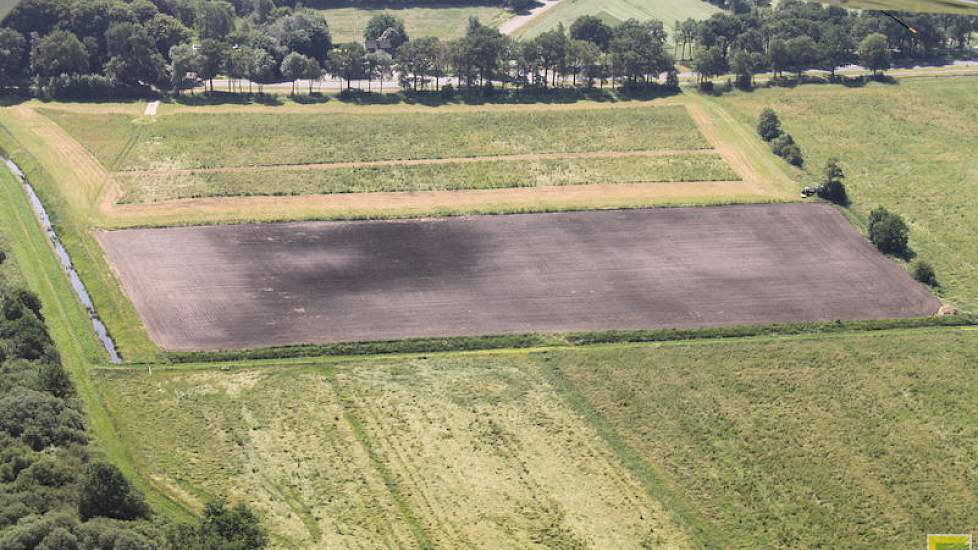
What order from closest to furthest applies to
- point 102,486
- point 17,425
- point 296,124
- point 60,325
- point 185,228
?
point 102,486
point 17,425
point 60,325
point 185,228
point 296,124

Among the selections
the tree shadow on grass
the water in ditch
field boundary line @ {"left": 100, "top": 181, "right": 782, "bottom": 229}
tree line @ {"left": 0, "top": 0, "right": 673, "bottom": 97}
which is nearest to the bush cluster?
field boundary line @ {"left": 100, "top": 181, "right": 782, "bottom": 229}

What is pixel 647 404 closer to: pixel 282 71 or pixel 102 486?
pixel 102 486

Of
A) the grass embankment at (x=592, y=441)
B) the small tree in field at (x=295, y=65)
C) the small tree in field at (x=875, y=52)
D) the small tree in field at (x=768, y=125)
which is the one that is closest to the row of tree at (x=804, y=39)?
the small tree in field at (x=875, y=52)

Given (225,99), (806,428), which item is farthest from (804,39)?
(806,428)

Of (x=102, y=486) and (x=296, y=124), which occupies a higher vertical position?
(x=296, y=124)

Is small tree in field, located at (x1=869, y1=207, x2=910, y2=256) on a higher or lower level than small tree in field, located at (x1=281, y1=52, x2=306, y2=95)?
lower

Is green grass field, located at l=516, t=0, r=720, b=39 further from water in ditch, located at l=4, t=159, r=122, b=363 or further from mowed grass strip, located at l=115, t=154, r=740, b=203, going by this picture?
water in ditch, located at l=4, t=159, r=122, b=363

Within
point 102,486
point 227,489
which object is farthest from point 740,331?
point 102,486

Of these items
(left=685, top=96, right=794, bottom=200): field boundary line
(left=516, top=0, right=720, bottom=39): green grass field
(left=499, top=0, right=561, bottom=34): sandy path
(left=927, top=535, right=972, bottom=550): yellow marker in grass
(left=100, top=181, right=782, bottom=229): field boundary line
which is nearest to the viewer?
(left=927, top=535, right=972, bottom=550): yellow marker in grass
